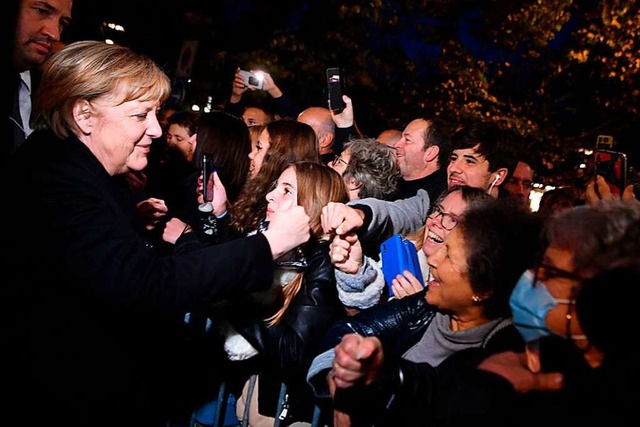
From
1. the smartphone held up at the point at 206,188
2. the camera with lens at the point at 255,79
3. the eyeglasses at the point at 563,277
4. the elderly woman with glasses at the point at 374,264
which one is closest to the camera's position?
the eyeglasses at the point at 563,277

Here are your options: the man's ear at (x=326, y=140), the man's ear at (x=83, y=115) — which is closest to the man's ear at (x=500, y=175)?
the man's ear at (x=326, y=140)

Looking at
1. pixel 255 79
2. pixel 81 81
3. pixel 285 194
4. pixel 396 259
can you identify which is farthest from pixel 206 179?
pixel 255 79

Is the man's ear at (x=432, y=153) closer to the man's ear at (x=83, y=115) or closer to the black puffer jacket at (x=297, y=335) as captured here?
the black puffer jacket at (x=297, y=335)

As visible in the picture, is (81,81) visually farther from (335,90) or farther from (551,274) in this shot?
(335,90)

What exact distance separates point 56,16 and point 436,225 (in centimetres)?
254

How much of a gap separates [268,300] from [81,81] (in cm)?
Result: 130

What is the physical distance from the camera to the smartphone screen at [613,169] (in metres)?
4.11

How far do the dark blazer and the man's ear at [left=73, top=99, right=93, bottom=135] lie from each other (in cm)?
11

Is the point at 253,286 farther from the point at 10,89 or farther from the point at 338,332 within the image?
the point at 10,89

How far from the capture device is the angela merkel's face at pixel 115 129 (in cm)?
214

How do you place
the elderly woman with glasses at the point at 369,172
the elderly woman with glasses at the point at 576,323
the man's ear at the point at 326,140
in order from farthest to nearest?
the man's ear at the point at 326,140, the elderly woman with glasses at the point at 369,172, the elderly woman with glasses at the point at 576,323

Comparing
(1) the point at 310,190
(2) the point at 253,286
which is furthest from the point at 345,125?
(2) the point at 253,286

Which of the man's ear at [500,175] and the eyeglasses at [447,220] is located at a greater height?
the eyeglasses at [447,220]

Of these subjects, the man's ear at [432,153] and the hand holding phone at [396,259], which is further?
the man's ear at [432,153]
